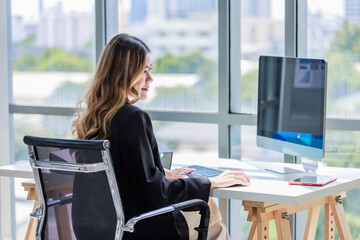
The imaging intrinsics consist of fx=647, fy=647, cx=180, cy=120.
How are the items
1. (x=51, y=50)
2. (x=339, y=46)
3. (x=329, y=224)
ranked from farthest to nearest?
(x=51, y=50) < (x=339, y=46) < (x=329, y=224)

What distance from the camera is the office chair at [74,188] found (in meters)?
1.99

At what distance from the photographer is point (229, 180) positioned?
2.49 metres

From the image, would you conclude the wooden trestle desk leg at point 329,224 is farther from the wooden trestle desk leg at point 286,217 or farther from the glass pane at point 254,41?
A: the glass pane at point 254,41

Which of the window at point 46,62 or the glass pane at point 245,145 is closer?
the glass pane at point 245,145

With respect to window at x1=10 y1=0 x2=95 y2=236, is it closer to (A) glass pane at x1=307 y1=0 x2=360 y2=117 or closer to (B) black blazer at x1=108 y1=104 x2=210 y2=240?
(A) glass pane at x1=307 y1=0 x2=360 y2=117

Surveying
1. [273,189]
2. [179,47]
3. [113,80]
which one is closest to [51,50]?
[179,47]

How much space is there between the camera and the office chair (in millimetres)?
1988

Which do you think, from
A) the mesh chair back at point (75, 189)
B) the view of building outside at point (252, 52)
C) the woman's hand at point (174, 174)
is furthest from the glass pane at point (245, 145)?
the mesh chair back at point (75, 189)

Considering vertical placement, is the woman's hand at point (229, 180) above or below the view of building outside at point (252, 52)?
below

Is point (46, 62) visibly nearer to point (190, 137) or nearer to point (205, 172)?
point (190, 137)

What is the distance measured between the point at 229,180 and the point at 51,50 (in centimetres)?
197

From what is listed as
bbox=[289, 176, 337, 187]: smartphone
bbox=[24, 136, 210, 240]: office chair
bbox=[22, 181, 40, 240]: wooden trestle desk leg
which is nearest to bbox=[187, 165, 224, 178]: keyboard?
bbox=[289, 176, 337, 187]: smartphone

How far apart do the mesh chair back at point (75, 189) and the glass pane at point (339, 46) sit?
1510 millimetres

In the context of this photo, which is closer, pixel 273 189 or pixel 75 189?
pixel 75 189
